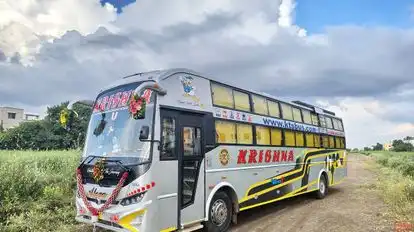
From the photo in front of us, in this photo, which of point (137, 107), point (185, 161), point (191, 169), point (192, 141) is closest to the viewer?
point (137, 107)

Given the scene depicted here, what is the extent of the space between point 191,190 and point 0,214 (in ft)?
14.6

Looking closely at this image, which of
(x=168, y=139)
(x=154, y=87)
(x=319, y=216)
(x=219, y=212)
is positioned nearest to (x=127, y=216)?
(x=168, y=139)

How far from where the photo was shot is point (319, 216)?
34.9 ft

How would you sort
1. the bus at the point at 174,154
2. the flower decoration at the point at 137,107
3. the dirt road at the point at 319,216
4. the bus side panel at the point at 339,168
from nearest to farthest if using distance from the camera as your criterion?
the flower decoration at the point at 137,107 → the bus at the point at 174,154 → the dirt road at the point at 319,216 → the bus side panel at the point at 339,168

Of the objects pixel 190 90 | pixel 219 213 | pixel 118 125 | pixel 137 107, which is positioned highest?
pixel 190 90

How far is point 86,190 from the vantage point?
725 centimetres

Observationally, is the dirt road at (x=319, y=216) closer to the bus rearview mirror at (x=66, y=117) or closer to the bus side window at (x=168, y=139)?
the bus side window at (x=168, y=139)

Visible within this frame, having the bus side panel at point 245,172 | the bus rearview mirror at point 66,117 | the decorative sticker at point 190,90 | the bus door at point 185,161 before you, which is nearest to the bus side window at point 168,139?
the bus door at point 185,161

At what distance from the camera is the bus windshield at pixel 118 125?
6.69 meters

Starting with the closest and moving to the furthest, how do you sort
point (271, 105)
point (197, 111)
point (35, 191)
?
1. point (197, 111)
2. point (35, 191)
3. point (271, 105)

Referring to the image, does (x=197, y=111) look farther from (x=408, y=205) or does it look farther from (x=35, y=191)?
(x=408, y=205)

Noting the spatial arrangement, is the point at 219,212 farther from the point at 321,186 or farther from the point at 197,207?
the point at 321,186

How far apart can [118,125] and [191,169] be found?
176cm

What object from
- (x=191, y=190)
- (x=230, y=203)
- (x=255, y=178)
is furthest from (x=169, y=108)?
(x=255, y=178)
